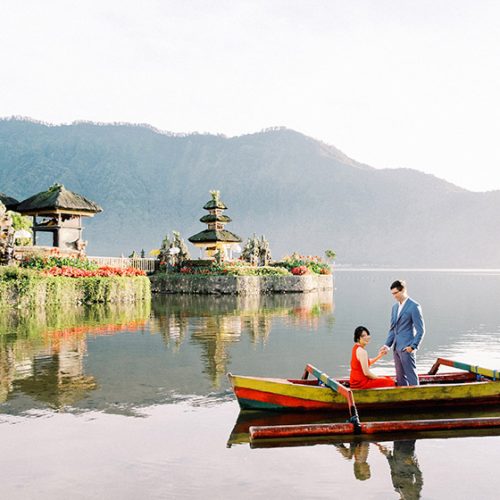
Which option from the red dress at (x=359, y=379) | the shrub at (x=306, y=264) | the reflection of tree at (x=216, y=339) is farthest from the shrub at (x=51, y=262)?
the red dress at (x=359, y=379)

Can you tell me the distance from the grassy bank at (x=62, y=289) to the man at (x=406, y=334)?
21.8 metres

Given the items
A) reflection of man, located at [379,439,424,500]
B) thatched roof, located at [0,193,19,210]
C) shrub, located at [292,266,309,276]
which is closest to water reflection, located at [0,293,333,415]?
reflection of man, located at [379,439,424,500]

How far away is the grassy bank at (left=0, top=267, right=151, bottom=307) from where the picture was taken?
28.4m

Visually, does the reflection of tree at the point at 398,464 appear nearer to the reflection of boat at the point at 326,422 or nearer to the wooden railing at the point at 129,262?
the reflection of boat at the point at 326,422

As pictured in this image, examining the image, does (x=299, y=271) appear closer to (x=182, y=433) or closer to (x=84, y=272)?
(x=84, y=272)

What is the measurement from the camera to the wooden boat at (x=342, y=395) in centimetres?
979

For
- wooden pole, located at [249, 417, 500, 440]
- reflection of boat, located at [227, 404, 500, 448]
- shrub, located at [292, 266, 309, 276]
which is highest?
shrub, located at [292, 266, 309, 276]

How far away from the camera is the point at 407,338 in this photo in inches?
399

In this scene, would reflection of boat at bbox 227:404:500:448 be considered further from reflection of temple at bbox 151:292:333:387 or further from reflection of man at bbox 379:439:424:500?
reflection of temple at bbox 151:292:333:387

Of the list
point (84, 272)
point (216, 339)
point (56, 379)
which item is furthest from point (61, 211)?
point (56, 379)

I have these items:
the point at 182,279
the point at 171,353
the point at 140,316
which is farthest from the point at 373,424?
the point at 182,279

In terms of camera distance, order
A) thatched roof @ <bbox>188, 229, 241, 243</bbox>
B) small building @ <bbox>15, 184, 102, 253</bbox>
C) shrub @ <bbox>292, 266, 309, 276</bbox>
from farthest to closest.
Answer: thatched roof @ <bbox>188, 229, 241, 243</bbox>
shrub @ <bbox>292, 266, 309, 276</bbox>
small building @ <bbox>15, 184, 102, 253</bbox>

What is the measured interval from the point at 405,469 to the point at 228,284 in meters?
39.6

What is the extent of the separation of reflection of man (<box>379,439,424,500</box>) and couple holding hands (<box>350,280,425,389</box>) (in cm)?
137
